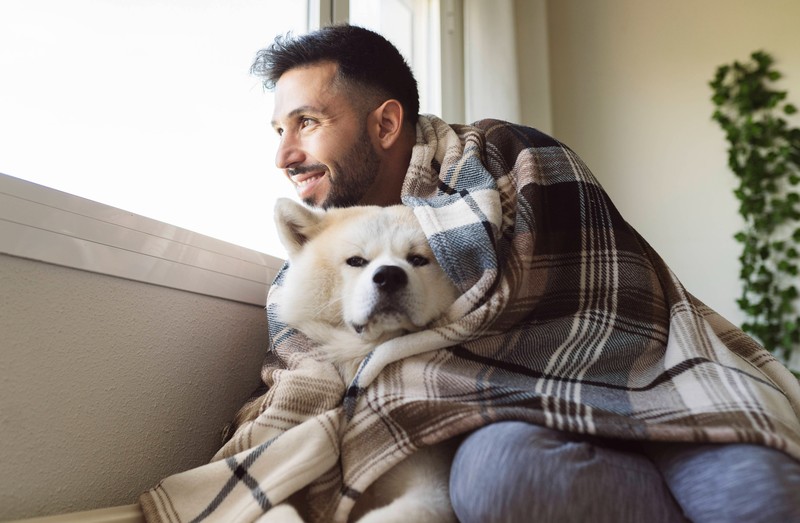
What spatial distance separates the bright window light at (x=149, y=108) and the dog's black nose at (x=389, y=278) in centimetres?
50

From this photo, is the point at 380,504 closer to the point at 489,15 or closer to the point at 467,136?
the point at 467,136

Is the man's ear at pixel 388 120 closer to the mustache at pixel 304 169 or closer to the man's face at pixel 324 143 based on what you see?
the man's face at pixel 324 143

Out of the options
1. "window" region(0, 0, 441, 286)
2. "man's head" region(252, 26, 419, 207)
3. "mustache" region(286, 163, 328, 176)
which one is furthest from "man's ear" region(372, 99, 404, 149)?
"window" region(0, 0, 441, 286)

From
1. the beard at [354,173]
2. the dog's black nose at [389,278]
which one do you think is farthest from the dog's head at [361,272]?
the beard at [354,173]

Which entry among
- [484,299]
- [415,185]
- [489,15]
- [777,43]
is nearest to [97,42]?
[415,185]

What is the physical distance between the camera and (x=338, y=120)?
1153mm

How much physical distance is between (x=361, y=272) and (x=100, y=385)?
1.36 ft

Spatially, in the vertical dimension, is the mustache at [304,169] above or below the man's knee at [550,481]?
above

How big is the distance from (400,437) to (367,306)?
19 cm

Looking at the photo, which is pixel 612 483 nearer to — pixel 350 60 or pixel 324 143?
pixel 324 143

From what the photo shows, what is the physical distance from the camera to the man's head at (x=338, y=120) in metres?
1.14

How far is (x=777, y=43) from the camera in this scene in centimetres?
226

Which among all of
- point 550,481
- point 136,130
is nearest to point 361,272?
point 550,481

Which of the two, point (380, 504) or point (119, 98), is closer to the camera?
point (380, 504)
